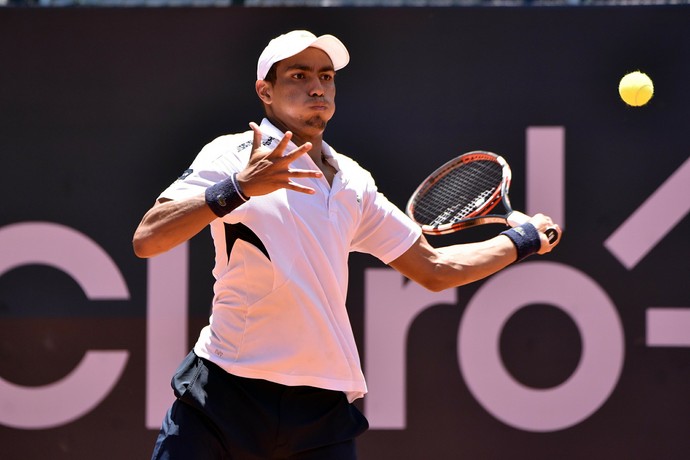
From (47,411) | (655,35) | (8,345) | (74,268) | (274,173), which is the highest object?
(655,35)

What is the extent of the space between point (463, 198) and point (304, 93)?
3.19ft

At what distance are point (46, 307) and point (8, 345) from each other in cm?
23

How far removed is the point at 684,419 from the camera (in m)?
4.55

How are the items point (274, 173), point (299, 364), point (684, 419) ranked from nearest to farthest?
point (274, 173)
point (299, 364)
point (684, 419)

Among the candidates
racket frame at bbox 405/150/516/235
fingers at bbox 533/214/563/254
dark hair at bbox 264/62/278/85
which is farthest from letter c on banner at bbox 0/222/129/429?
fingers at bbox 533/214/563/254

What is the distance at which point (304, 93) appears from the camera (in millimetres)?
3162

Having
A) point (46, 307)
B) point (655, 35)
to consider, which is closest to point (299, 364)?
point (46, 307)

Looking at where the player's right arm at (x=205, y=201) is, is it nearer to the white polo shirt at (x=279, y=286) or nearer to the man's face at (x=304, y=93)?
the white polo shirt at (x=279, y=286)

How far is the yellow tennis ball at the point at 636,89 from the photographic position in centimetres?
416

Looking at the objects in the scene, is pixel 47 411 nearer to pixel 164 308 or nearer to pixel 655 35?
pixel 164 308

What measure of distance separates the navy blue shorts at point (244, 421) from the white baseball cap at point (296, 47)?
911mm

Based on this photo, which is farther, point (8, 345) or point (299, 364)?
point (8, 345)

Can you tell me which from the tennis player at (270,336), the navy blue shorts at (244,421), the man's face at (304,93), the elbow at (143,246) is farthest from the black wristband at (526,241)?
the elbow at (143,246)

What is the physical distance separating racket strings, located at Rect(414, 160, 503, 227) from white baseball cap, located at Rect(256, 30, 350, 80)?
29.1 inches
